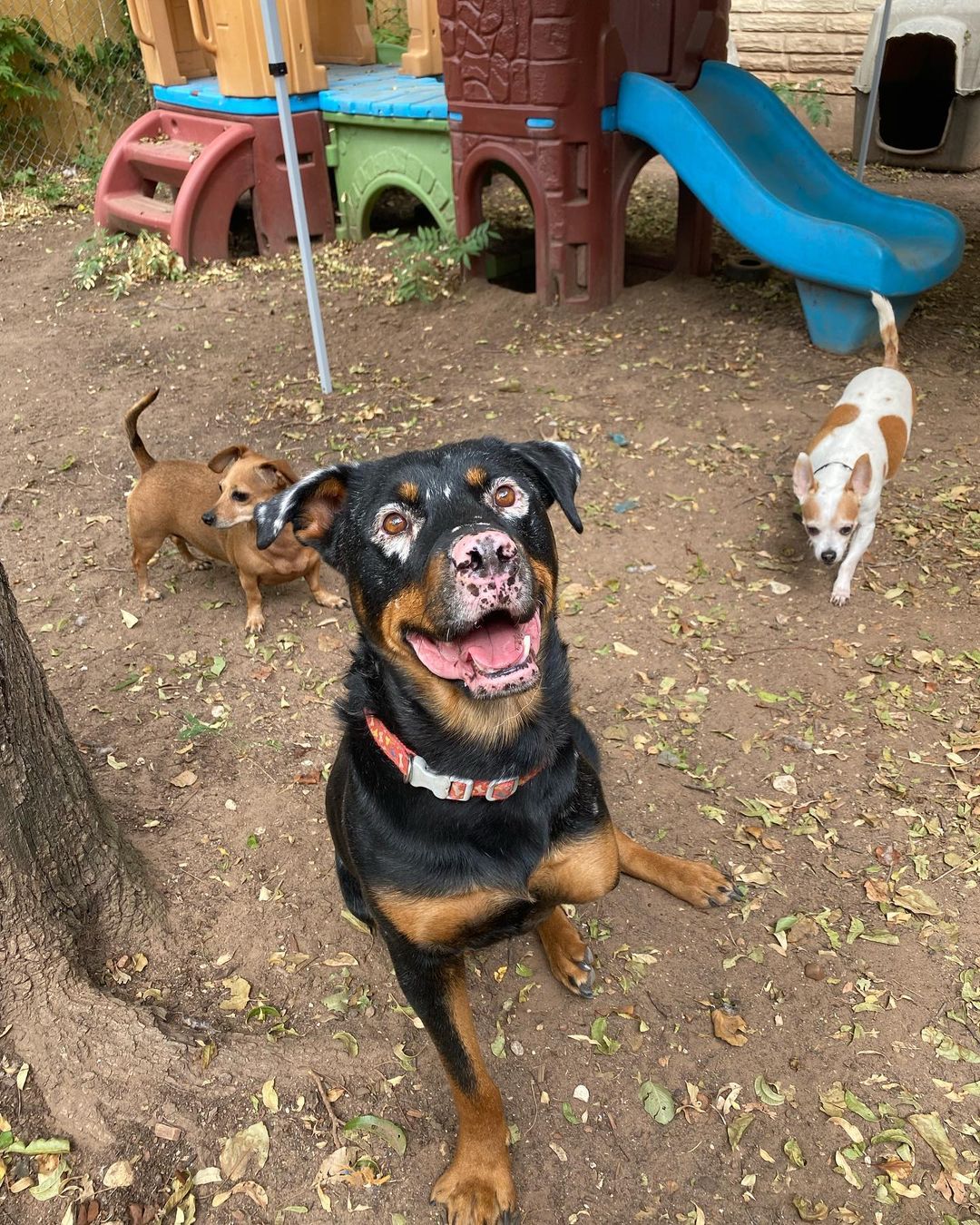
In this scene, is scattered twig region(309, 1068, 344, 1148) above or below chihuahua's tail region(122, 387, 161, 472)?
below

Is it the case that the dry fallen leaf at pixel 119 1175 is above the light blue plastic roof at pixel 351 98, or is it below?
below

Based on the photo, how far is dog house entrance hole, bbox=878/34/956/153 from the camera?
11.0 m

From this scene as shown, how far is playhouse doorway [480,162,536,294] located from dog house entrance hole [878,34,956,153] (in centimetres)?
483

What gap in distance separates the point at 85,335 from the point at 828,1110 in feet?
24.5

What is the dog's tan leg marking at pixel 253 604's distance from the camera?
4410 mm

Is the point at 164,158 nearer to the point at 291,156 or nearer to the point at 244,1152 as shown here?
the point at 291,156

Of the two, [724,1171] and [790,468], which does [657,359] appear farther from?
[724,1171]

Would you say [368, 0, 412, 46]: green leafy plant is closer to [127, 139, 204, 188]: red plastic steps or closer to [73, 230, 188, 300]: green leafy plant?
[127, 139, 204, 188]: red plastic steps

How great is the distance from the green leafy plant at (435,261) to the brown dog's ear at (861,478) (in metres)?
4.22

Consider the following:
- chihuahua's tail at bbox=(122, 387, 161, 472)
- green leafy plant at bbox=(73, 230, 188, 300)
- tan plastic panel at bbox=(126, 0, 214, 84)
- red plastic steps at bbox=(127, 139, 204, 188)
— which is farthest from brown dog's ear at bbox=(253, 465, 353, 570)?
tan plastic panel at bbox=(126, 0, 214, 84)

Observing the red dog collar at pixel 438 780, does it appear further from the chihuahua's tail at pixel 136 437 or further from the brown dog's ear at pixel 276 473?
the chihuahua's tail at pixel 136 437

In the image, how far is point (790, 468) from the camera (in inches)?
210

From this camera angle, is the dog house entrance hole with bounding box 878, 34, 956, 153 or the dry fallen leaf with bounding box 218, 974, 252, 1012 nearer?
the dry fallen leaf with bounding box 218, 974, 252, 1012

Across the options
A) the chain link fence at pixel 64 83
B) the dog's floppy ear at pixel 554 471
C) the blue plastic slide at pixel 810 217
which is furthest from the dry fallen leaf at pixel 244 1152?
the chain link fence at pixel 64 83
